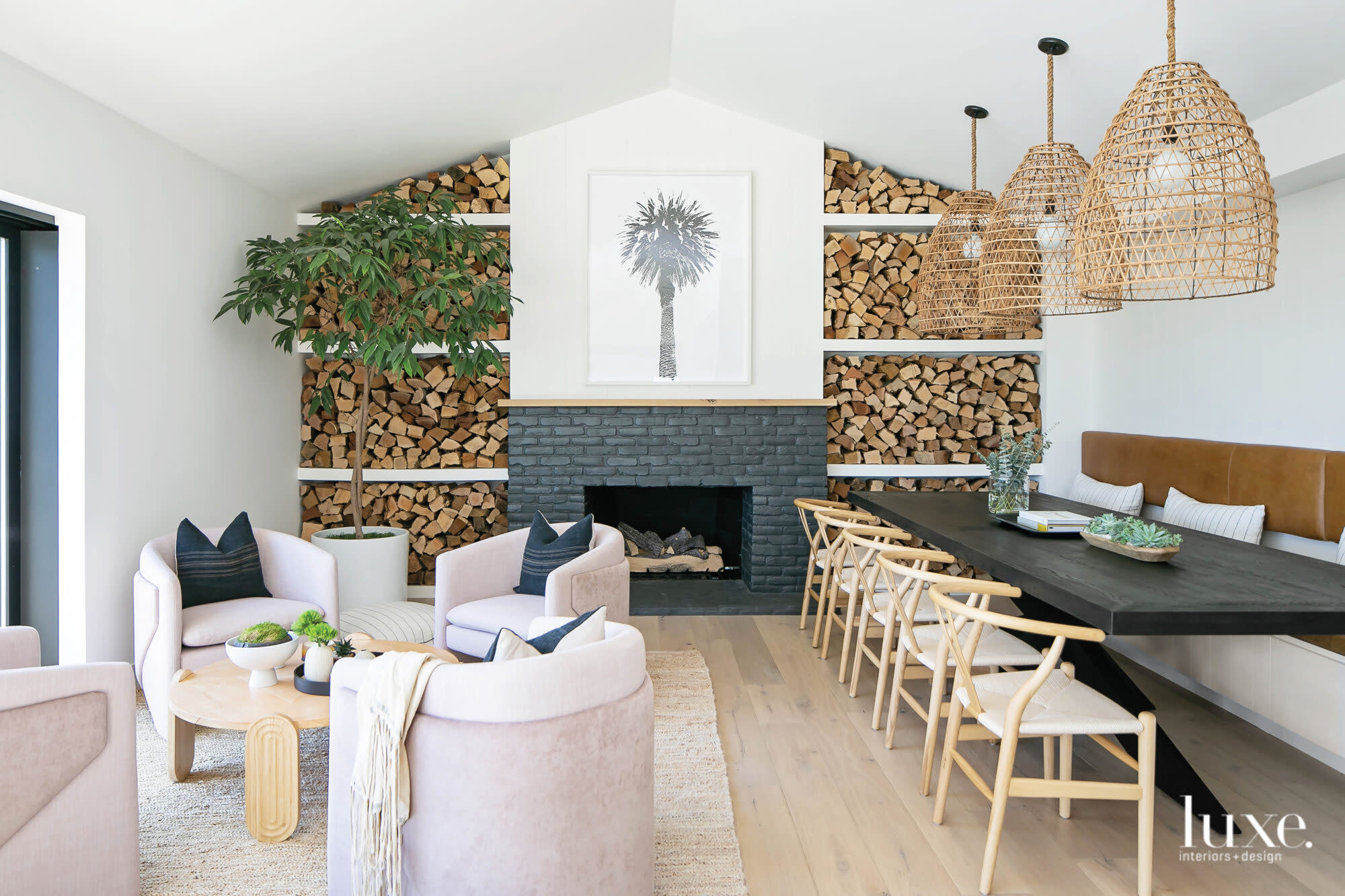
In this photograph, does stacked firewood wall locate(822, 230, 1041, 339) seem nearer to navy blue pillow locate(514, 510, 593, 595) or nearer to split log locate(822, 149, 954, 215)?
split log locate(822, 149, 954, 215)

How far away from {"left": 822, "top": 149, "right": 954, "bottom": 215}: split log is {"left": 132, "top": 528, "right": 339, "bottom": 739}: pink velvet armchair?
11.3 ft

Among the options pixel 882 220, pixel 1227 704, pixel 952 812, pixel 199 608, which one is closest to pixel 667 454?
pixel 882 220

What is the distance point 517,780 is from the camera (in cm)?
169

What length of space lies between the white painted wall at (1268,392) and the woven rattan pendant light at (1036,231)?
107 centimetres

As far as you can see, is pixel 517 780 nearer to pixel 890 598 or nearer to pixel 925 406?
pixel 890 598

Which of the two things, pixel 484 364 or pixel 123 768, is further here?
pixel 484 364

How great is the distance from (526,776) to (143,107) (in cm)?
319

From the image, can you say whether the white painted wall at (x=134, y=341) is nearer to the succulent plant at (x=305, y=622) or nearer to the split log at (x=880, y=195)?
the succulent plant at (x=305, y=622)

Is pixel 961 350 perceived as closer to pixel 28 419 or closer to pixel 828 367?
pixel 828 367

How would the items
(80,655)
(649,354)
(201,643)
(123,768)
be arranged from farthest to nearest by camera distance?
(649,354) < (80,655) < (201,643) < (123,768)

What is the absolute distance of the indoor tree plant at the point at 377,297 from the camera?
396 cm

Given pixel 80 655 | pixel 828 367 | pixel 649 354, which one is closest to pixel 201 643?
pixel 80 655

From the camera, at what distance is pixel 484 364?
4.33 m

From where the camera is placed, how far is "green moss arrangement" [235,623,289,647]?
246 centimetres
